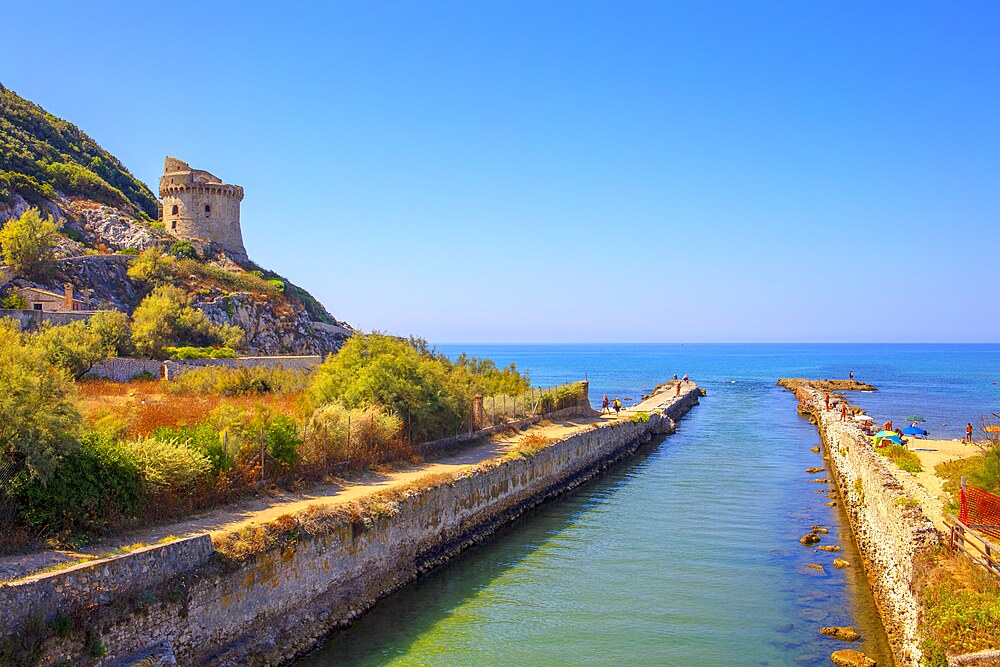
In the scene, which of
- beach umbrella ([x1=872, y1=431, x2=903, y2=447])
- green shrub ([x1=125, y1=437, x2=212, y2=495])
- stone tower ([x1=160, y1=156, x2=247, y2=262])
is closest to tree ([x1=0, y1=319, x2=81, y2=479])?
green shrub ([x1=125, y1=437, x2=212, y2=495])

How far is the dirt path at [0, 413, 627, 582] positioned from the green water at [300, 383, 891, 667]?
8.13 ft

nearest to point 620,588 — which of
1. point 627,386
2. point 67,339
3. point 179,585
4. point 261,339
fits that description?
point 179,585

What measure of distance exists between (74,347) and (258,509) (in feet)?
63.2

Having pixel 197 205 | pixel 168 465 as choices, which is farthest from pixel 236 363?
pixel 197 205

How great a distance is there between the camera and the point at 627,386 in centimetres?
8981

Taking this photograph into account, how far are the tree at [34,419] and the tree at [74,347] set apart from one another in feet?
51.9

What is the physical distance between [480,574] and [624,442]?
20.2m

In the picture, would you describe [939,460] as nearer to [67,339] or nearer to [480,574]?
[480,574]

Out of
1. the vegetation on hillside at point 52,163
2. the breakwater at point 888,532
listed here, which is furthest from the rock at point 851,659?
the vegetation on hillside at point 52,163

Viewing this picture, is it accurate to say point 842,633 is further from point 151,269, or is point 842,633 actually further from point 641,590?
point 151,269

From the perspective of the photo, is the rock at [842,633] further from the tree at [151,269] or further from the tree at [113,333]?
the tree at [151,269]

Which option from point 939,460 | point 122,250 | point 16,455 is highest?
point 122,250

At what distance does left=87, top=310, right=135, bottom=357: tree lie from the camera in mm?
34156

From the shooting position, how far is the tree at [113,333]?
112ft
